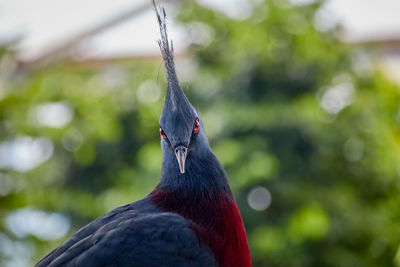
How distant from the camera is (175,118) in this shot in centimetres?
174

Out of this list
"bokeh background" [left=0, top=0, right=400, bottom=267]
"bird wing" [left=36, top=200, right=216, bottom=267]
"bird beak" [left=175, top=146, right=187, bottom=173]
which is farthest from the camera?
"bokeh background" [left=0, top=0, right=400, bottom=267]

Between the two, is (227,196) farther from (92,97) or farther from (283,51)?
(92,97)

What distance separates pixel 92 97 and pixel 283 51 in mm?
1711

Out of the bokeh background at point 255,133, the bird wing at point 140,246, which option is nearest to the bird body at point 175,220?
the bird wing at point 140,246

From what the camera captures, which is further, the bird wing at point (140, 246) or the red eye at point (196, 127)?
the red eye at point (196, 127)

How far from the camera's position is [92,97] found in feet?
16.2

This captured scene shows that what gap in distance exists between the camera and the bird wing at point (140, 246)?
62.7 inches

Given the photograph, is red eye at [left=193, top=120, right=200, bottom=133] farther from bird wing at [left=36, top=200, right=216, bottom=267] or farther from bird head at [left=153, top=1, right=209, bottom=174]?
bird wing at [left=36, top=200, right=216, bottom=267]

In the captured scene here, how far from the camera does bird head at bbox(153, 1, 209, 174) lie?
1716mm

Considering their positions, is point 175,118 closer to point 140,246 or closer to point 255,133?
point 140,246

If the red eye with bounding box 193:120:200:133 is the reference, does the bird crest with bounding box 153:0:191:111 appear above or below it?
above

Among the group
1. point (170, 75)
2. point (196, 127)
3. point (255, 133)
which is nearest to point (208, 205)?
point (196, 127)

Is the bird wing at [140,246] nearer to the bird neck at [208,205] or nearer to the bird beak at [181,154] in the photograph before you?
the bird neck at [208,205]

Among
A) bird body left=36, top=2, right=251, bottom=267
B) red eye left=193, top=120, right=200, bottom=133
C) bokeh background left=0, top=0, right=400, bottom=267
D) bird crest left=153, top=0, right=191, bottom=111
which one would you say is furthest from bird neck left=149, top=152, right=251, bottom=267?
bokeh background left=0, top=0, right=400, bottom=267
